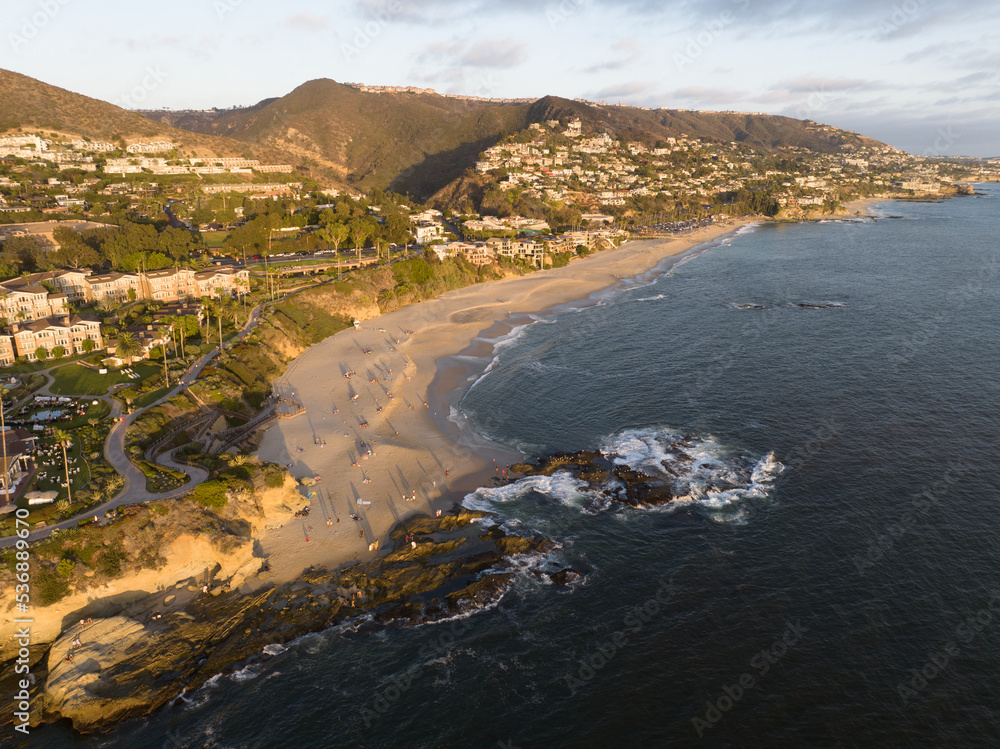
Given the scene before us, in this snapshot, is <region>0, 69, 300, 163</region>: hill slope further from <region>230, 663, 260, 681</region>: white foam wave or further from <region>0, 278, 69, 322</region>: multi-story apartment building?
<region>230, 663, 260, 681</region>: white foam wave

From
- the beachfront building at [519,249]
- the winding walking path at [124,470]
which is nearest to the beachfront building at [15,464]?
the winding walking path at [124,470]

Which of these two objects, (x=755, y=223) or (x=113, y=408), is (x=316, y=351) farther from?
(x=755, y=223)

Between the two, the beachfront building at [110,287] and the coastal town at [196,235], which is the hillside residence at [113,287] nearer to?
the beachfront building at [110,287]

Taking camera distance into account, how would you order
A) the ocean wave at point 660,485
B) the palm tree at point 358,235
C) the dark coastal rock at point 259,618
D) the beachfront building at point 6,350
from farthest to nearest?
the palm tree at point 358,235, the beachfront building at point 6,350, the ocean wave at point 660,485, the dark coastal rock at point 259,618

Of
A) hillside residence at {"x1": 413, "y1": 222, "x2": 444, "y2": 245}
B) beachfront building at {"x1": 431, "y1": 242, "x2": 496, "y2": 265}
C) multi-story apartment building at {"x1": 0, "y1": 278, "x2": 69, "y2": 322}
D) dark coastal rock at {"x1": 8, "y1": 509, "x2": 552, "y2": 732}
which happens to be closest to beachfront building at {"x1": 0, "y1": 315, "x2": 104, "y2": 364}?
multi-story apartment building at {"x1": 0, "y1": 278, "x2": 69, "y2": 322}

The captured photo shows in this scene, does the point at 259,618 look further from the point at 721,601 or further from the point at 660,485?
the point at 660,485
